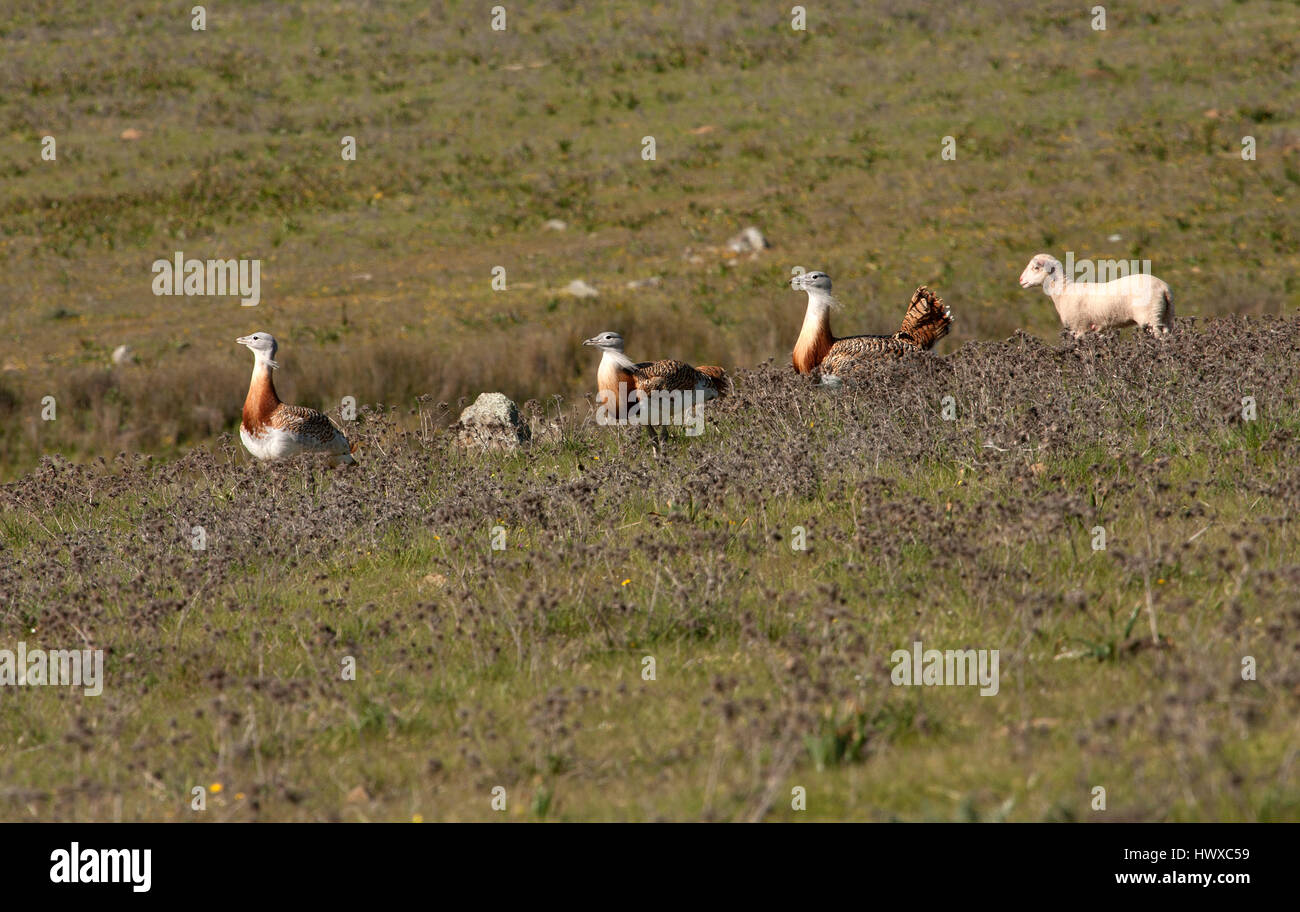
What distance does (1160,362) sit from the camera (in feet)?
35.3

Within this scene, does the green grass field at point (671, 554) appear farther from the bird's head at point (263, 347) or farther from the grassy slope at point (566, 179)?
the bird's head at point (263, 347)

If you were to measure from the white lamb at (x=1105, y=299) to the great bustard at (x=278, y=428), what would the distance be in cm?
781

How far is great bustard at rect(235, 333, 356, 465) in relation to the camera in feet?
39.7

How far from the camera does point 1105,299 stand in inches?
581

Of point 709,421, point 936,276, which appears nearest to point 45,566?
point 709,421

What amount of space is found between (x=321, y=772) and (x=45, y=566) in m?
4.38

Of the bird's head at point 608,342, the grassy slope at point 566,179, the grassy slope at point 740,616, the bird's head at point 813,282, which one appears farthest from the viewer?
the grassy slope at point 566,179

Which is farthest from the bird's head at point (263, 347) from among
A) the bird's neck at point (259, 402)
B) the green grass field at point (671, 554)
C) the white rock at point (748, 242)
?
the white rock at point (748, 242)

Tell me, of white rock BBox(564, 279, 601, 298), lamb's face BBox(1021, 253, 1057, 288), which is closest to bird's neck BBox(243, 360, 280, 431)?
lamb's face BBox(1021, 253, 1057, 288)

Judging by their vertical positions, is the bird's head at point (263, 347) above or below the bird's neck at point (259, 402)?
above

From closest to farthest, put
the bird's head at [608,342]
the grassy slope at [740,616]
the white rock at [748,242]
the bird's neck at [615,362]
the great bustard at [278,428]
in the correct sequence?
the grassy slope at [740,616], the great bustard at [278,428], the bird's neck at [615,362], the bird's head at [608,342], the white rock at [748,242]

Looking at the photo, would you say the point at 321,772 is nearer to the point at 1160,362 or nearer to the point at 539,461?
the point at 539,461

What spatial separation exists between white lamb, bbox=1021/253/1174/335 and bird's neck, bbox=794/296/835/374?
2853 millimetres

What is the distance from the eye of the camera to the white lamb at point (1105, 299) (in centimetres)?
1429
